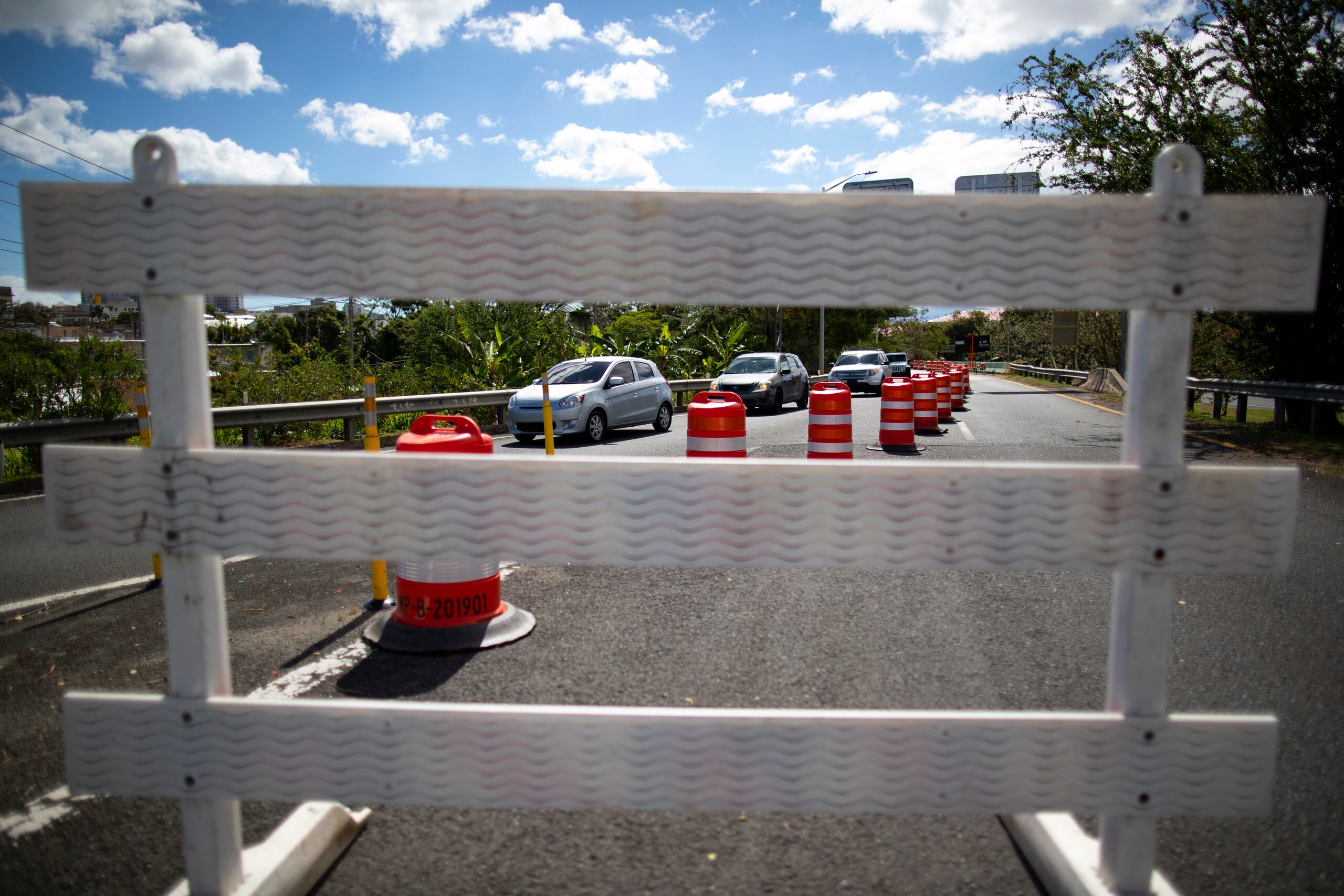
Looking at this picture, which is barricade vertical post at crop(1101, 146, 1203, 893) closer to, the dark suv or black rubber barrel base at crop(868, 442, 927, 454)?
black rubber barrel base at crop(868, 442, 927, 454)

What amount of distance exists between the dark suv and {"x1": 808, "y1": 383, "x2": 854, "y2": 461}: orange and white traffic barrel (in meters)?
11.9

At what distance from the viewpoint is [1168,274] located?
5.37ft

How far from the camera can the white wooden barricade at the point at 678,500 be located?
1.66 meters

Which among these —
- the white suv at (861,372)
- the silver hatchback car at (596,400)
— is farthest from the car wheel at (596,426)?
the white suv at (861,372)

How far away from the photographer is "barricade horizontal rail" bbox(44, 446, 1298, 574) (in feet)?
5.44

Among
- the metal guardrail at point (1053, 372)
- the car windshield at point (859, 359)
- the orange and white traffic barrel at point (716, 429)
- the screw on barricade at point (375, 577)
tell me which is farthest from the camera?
the metal guardrail at point (1053, 372)

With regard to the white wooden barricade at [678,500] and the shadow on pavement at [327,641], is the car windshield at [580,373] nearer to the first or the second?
the shadow on pavement at [327,641]

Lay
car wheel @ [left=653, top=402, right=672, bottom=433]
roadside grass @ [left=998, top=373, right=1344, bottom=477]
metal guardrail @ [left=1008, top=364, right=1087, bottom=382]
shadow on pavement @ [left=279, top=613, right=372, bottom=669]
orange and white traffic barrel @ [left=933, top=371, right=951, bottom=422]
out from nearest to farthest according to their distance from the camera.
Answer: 1. shadow on pavement @ [left=279, top=613, right=372, bottom=669]
2. roadside grass @ [left=998, top=373, right=1344, bottom=477]
3. car wheel @ [left=653, top=402, right=672, bottom=433]
4. orange and white traffic barrel @ [left=933, top=371, right=951, bottom=422]
5. metal guardrail @ [left=1008, top=364, right=1087, bottom=382]

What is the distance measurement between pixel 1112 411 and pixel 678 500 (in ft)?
74.3

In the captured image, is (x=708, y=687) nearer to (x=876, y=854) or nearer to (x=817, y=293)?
(x=876, y=854)

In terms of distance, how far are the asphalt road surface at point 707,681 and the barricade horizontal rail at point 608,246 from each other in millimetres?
1581

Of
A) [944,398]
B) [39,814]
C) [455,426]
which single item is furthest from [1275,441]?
[39,814]

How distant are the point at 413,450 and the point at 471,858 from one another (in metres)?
2.21

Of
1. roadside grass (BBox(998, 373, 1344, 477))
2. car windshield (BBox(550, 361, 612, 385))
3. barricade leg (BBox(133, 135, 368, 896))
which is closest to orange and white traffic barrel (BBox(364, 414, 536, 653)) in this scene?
barricade leg (BBox(133, 135, 368, 896))
